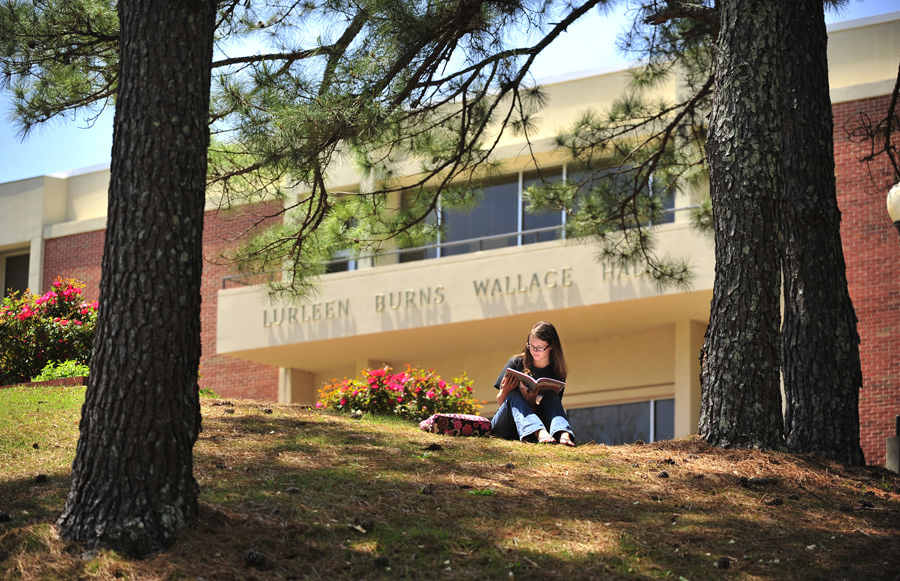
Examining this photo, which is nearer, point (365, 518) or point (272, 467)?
point (365, 518)

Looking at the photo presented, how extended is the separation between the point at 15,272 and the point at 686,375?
16.8 meters

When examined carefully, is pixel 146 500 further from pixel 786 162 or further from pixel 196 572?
pixel 786 162

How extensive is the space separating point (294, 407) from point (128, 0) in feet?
16.1

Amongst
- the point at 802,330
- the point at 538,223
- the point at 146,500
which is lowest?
the point at 146,500

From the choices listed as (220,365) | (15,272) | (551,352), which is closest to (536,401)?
(551,352)

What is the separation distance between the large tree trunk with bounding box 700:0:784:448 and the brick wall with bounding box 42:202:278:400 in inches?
567

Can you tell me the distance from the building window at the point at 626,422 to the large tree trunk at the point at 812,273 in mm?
10457

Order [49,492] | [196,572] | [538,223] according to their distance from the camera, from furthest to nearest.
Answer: [538,223] < [49,492] < [196,572]

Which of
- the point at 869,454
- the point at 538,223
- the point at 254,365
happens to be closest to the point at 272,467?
the point at 869,454

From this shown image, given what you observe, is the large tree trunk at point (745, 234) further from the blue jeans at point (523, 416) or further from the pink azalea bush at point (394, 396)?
the pink azalea bush at point (394, 396)

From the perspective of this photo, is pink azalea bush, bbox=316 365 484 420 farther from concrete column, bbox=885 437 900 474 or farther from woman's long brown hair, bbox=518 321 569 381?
concrete column, bbox=885 437 900 474

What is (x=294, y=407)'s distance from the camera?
968cm

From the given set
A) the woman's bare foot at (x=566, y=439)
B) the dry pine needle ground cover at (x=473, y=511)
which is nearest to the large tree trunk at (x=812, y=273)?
the dry pine needle ground cover at (x=473, y=511)

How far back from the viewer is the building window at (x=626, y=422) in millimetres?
18500
